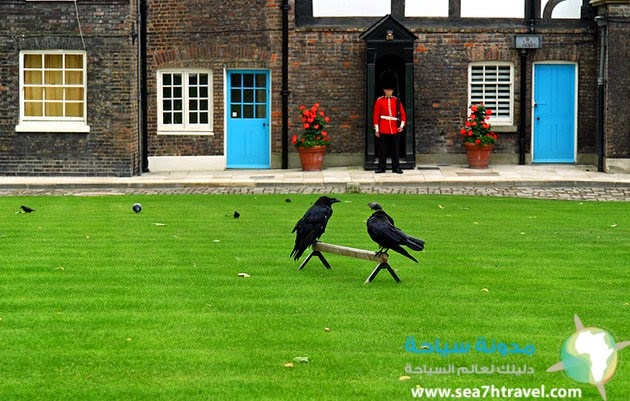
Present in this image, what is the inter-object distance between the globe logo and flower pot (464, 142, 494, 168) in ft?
67.4

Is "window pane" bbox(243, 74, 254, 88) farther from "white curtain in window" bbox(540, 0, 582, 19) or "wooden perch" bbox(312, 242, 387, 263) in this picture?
"wooden perch" bbox(312, 242, 387, 263)

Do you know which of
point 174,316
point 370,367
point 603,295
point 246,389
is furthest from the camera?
point 603,295

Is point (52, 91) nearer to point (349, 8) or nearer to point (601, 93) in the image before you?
point (349, 8)

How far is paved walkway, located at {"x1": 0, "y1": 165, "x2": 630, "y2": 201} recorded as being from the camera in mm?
27000

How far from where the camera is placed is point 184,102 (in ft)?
104

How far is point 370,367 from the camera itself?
391 inches

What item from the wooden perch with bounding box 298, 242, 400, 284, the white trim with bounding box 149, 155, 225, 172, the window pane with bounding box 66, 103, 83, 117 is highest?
the window pane with bounding box 66, 103, 83, 117

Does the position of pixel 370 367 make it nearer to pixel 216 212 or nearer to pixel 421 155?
pixel 216 212

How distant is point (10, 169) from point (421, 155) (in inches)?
356

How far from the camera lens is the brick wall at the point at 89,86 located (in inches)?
1188

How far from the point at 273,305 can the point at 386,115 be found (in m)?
18.6

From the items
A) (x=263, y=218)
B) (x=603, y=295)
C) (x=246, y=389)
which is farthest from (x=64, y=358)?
(x=263, y=218)

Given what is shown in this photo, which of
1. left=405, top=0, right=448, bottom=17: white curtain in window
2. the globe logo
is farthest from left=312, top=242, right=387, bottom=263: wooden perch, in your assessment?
left=405, top=0, right=448, bottom=17: white curtain in window

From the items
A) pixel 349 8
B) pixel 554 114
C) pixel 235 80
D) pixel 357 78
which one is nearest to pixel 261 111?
pixel 235 80
